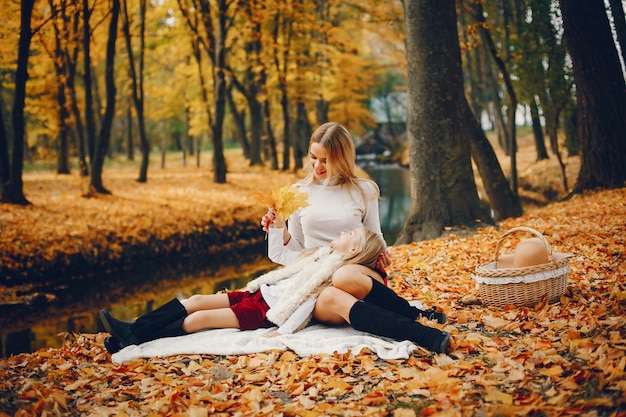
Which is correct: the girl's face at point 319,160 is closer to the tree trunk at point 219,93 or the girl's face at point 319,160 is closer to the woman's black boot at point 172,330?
the woman's black boot at point 172,330

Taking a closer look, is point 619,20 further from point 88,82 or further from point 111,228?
point 88,82

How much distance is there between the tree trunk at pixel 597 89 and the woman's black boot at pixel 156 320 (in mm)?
7878

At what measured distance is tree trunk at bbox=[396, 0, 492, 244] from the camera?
7.62m

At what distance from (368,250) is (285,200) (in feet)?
2.38

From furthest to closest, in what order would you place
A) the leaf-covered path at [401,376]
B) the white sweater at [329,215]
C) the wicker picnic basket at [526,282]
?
the white sweater at [329,215] → the wicker picnic basket at [526,282] → the leaf-covered path at [401,376]

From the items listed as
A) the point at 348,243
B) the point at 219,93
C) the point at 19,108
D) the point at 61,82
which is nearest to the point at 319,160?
the point at 348,243

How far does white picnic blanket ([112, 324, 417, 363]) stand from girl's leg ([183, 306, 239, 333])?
0.06 metres

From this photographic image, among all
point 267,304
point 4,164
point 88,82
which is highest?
point 88,82

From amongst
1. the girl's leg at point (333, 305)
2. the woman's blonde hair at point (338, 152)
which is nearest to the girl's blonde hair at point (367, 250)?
the girl's leg at point (333, 305)

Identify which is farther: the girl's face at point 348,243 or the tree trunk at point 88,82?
the tree trunk at point 88,82

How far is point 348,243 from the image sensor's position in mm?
4012

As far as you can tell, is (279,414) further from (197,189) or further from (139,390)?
(197,189)

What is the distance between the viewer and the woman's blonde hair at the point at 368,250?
395cm

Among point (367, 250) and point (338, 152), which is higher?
point (338, 152)
